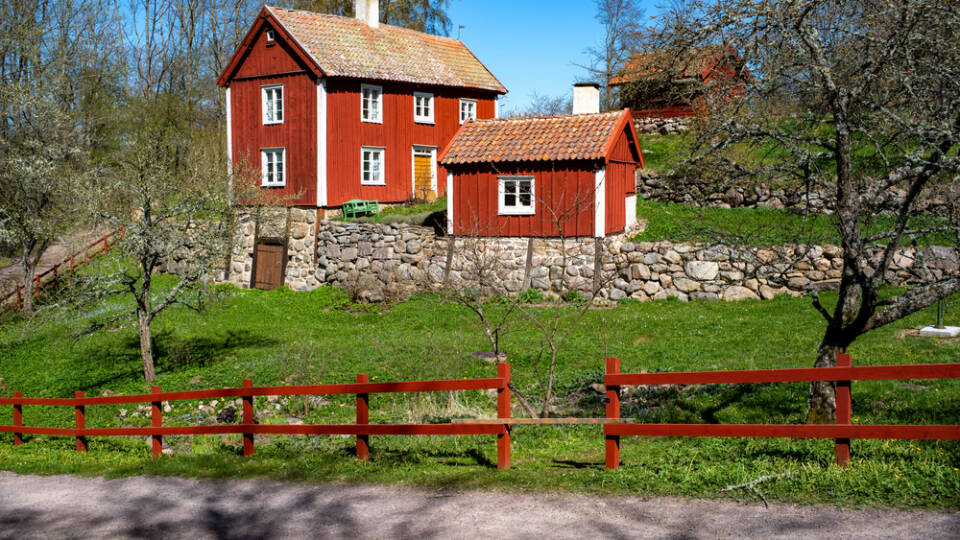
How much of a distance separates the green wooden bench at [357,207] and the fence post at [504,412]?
21106 mm

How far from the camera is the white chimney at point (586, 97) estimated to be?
26.9 meters

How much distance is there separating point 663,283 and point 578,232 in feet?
9.81

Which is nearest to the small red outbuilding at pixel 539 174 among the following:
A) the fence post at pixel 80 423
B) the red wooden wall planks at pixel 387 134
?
the red wooden wall planks at pixel 387 134

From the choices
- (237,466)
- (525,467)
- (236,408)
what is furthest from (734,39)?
(236,408)

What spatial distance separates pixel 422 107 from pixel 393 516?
2641 cm

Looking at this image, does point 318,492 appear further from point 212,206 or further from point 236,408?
point 212,206

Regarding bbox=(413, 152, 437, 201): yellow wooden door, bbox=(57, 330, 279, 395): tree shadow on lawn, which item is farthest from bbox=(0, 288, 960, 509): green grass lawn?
bbox=(413, 152, 437, 201): yellow wooden door

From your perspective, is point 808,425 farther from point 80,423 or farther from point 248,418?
point 80,423

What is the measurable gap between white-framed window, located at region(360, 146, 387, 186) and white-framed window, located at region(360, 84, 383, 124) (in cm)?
107

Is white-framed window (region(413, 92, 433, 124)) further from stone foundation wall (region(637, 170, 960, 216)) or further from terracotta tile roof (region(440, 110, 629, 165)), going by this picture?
stone foundation wall (region(637, 170, 960, 216))

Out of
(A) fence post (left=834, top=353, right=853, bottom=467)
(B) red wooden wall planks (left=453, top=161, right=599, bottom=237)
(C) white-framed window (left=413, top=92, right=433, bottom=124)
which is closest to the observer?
(A) fence post (left=834, top=353, right=853, bottom=467)

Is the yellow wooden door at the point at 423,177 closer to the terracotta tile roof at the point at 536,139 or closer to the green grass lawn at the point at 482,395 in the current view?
the terracotta tile roof at the point at 536,139

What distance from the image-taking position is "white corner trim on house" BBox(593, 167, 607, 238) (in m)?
23.4

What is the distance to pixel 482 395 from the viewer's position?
1361cm
